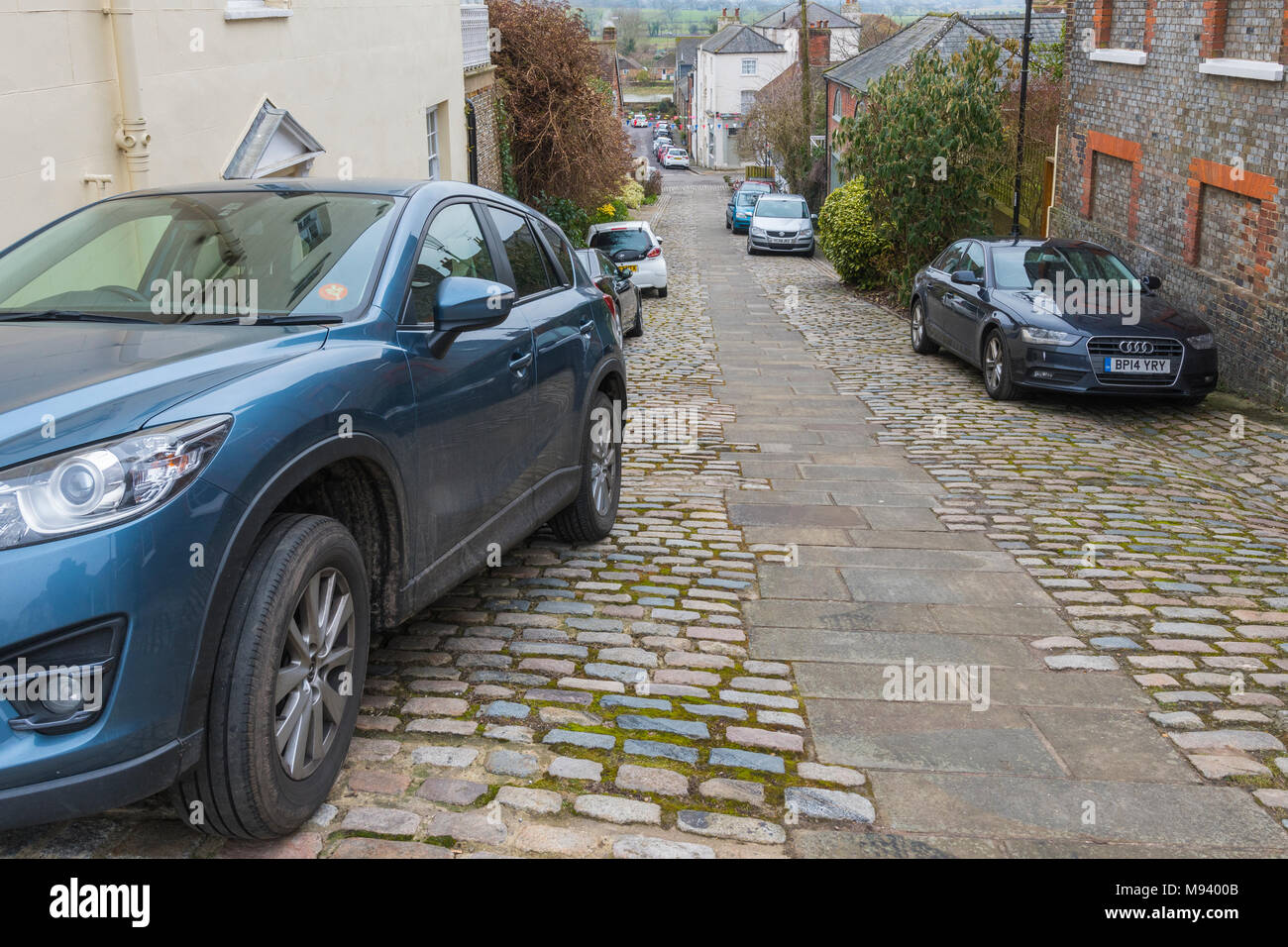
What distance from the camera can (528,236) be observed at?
5711 mm

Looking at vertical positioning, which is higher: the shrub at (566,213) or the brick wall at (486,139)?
the brick wall at (486,139)

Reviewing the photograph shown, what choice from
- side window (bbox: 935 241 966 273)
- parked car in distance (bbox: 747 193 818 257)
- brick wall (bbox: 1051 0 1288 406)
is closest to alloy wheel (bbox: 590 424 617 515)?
brick wall (bbox: 1051 0 1288 406)

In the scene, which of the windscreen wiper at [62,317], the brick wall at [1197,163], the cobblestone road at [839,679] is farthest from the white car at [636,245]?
the windscreen wiper at [62,317]

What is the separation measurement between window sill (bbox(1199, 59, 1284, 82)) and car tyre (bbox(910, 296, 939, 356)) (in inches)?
166

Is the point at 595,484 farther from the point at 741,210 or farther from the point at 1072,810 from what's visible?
the point at 741,210

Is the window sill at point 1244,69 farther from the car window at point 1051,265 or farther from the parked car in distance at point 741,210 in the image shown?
the parked car in distance at point 741,210

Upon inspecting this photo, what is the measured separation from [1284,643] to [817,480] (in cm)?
376

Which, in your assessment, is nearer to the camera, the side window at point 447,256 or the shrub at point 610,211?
the side window at point 447,256

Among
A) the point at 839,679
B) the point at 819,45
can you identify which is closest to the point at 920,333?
the point at 839,679

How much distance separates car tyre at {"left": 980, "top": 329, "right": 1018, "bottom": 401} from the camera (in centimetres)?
1233

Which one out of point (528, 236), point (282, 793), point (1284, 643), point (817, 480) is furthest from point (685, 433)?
point (282, 793)

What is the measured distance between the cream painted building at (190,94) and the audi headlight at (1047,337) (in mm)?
7455

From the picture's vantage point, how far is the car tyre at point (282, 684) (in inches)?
114

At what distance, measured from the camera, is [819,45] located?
7344 centimetres
